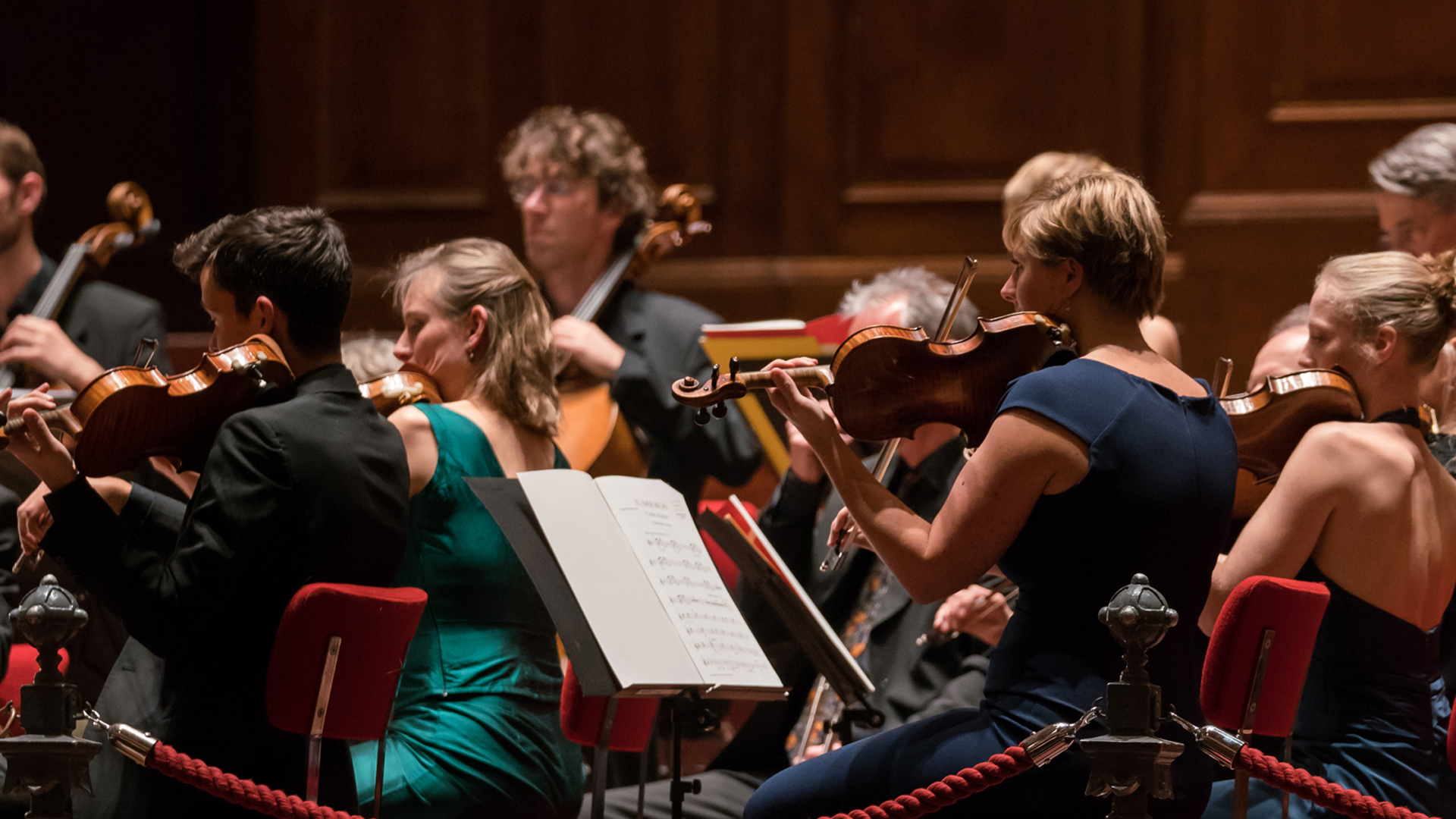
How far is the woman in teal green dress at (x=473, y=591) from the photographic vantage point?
113 inches

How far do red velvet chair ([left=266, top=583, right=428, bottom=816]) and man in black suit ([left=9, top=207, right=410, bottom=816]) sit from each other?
0.32ft

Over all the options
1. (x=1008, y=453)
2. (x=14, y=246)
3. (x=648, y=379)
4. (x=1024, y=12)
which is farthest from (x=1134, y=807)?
(x=1024, y=12)

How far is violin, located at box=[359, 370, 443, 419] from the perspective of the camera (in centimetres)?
321

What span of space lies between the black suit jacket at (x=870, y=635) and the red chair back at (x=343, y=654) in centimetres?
115

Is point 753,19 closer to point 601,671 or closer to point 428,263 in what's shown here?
point 428,263

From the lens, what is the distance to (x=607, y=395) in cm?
440

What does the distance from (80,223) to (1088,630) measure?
4650mm

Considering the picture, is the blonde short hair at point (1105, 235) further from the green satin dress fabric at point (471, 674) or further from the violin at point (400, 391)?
the violin at point (400, 391)

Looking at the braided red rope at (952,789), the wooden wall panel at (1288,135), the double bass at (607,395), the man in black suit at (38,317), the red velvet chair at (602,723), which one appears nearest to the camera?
the braided red rope at (952,789)

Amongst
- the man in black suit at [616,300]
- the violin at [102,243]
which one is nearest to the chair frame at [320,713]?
the man in black suit at [616,300]

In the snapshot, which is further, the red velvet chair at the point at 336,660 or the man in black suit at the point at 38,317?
the man in black suit at the point at 38,317

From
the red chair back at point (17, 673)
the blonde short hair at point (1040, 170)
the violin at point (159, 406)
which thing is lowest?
the red chair back at point (17, 673)

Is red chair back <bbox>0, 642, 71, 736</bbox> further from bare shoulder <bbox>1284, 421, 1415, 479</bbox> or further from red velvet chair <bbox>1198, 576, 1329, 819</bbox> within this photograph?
bare shoulder <bbox>1284, 421, 1415, 479</bbox>

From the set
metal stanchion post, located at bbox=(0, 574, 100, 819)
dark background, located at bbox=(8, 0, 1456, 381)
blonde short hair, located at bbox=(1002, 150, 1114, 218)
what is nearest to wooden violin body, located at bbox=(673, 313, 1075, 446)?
Answer: metal stanchion post, located at bbox=(0, 574, 100, 819)
